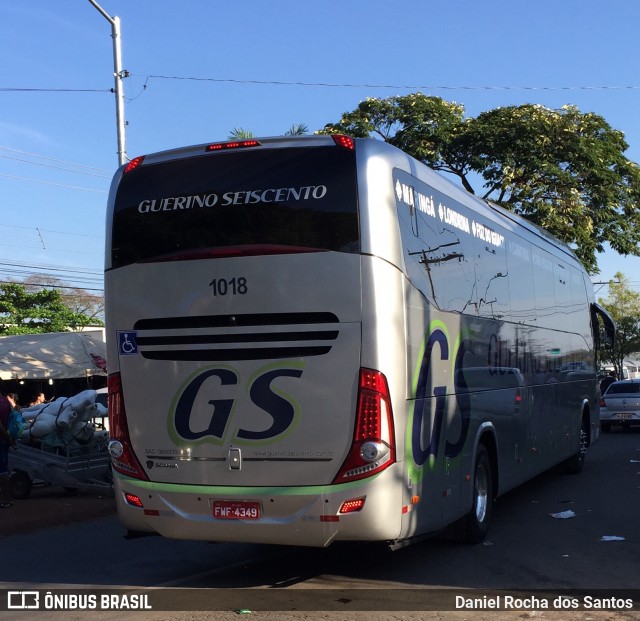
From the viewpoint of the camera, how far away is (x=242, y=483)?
6.97 metres

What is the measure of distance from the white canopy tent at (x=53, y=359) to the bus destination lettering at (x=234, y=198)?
57.4 feet

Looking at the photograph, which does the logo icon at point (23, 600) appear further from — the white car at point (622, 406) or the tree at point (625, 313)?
the tree at point (625, 313)

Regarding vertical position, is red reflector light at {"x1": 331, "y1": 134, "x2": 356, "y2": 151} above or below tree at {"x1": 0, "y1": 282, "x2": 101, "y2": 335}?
below

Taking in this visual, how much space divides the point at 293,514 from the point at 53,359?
1961cm

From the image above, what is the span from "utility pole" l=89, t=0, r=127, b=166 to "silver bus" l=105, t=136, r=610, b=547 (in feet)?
31.4

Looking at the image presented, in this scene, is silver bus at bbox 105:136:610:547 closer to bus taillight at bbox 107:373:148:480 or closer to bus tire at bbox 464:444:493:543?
bus taillight at bbox 107:373:148:480

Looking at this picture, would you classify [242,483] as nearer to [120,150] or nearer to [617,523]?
[617,523]

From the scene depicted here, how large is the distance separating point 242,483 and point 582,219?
68.7ft

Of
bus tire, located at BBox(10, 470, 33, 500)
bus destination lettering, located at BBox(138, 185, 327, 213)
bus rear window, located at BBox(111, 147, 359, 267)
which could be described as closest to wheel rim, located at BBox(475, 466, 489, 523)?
bus rear window, located at BBox(111, 147, 359, 267)

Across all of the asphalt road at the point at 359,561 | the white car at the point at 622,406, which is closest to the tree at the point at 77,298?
the white car at the point at 622,406

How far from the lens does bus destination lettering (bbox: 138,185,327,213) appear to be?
7.07 metres

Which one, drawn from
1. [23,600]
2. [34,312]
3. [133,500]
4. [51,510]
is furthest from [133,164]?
[34,312]

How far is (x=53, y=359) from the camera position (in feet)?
81.5

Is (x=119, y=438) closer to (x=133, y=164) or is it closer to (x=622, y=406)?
(x=133, y=164)
